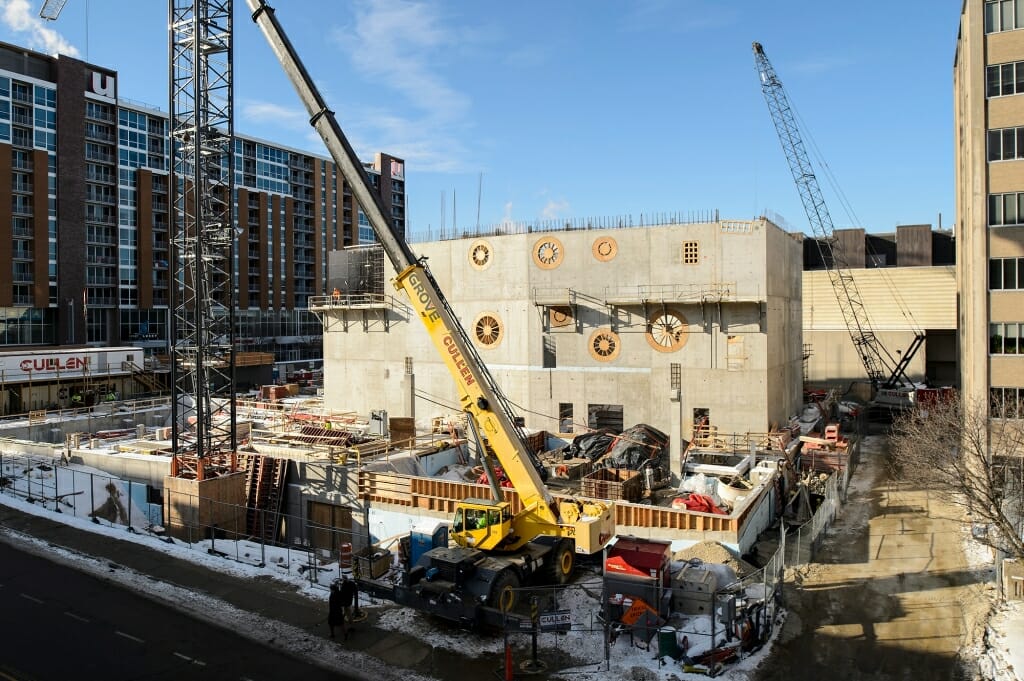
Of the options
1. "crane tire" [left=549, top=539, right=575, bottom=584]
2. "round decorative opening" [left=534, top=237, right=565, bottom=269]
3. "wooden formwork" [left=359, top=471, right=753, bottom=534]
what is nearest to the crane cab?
"crane tire" [left=549, top=539, right=575, bottom=584]

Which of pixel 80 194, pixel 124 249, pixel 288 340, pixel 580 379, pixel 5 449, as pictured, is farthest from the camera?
pixel 288 340

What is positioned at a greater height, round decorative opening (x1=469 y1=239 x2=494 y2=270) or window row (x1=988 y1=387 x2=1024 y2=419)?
round decorative opening (x1=469 y1=239 x2=494 y2=270)

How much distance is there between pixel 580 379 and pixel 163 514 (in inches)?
841

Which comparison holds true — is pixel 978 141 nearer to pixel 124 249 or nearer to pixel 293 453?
pixel 293 453

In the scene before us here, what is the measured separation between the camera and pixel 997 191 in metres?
31.7

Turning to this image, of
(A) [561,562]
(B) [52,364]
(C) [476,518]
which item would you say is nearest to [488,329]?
(A) [561,562]

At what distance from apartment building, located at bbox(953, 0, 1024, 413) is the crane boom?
24192 millimetres

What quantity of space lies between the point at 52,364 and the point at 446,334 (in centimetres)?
4777

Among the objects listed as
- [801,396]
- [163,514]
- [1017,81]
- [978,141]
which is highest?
[1017,81]

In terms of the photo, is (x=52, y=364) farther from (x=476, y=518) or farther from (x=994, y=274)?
(x=994, y=274)

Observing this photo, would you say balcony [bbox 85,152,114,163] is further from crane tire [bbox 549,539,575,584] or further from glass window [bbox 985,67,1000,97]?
glass window [bbox 985,67,1000,97]

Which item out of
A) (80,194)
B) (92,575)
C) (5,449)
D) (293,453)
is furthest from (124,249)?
(92,575)

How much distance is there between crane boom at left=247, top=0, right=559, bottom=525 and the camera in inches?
711

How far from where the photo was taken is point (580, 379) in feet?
128
